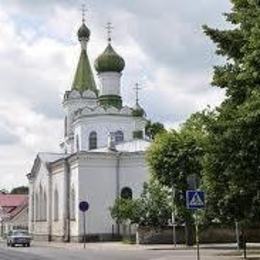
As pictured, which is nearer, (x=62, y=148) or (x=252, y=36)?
(x=252, y=36)

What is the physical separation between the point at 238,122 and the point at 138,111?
176 ft

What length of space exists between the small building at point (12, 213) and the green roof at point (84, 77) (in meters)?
24.7

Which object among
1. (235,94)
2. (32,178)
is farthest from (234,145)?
(32,178)

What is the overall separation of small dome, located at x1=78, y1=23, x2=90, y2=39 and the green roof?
462 cm

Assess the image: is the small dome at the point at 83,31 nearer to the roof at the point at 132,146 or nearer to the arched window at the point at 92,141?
the arched window at the point at 92,141

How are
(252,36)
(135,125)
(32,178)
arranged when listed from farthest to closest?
1. (32,178)
2. (135,125)
3. (252,36)

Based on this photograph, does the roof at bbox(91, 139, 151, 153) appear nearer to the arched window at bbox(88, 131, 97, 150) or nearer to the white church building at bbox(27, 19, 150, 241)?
the white church building at bbox(27, 19, 150, 241)

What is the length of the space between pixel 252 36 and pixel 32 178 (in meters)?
61.8

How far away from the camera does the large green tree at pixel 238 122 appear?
24656 millimetres

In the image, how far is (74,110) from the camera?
8212 cm

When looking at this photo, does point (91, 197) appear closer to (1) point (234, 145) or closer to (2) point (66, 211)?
(2) point (66, 211)

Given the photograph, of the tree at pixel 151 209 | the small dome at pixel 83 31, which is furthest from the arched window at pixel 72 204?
the small dome at pixel 83 31

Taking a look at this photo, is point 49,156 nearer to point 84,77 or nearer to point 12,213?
point 84,77

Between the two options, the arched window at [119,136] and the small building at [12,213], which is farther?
the small building at [12,213]
